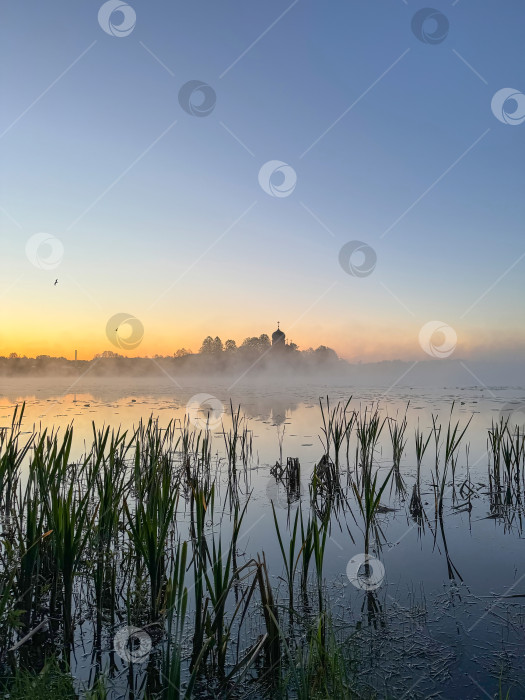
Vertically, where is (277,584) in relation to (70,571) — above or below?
below

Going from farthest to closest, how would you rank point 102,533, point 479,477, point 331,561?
point 479,477
point 331,561
point 102,533

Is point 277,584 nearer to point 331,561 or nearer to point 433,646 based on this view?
point 331,561

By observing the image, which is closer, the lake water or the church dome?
the lake water

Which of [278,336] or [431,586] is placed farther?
[278,336]

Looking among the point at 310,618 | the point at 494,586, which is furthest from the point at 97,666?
the point at 494,586

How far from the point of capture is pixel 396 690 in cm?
331

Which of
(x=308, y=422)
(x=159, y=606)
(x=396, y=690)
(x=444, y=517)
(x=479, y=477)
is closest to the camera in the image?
(x=396, y=690)

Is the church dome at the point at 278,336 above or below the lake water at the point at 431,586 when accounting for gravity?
above

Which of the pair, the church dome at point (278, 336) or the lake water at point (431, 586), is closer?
the lake water at point (431, 586)

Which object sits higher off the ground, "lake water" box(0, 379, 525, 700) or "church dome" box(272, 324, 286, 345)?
"church dome" box(272, 324, 286, 345)

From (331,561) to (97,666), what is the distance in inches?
118

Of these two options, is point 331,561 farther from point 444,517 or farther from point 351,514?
point 444,517

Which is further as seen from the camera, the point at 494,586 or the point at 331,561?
the point at 331,561

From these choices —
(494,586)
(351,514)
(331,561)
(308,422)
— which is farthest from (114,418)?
(494,586)
